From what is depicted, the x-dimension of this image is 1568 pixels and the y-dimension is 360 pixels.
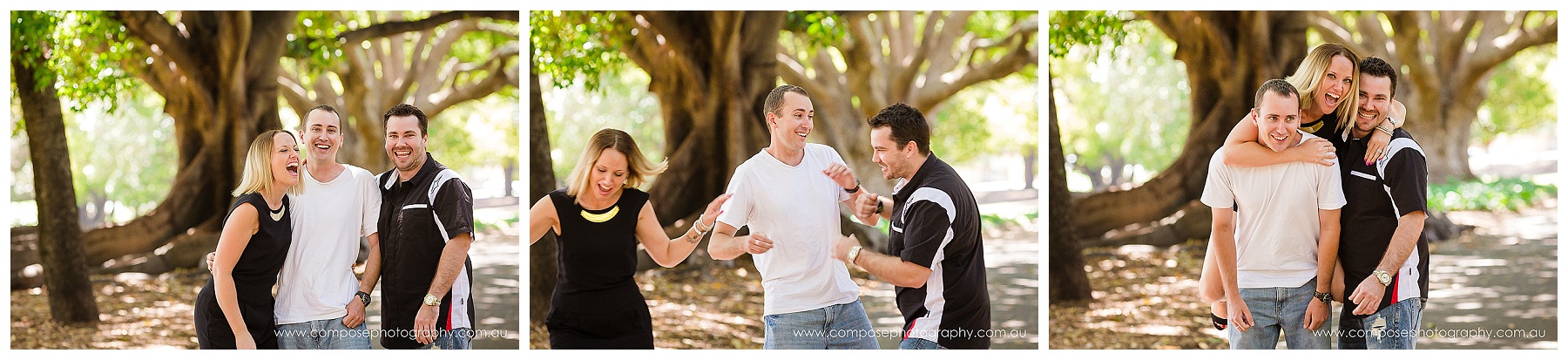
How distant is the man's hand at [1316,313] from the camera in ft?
15.5

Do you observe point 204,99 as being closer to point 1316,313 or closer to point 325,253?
point 325,253

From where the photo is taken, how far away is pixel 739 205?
4.89 m

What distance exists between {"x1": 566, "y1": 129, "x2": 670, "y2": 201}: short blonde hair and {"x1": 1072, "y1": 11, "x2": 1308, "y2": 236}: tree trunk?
213 centimetres

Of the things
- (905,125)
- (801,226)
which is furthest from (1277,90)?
(801,226)

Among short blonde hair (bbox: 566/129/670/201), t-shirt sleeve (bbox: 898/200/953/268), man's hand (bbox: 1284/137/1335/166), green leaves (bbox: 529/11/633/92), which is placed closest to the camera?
t-shirt sleeve (bbox: 898/200/953/268)

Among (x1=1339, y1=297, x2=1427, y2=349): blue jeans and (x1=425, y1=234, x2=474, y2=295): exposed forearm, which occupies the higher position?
(x1=425, y1=234, x2=474, y2=295): exposed forearm

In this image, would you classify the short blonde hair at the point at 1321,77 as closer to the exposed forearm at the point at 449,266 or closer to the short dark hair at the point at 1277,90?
the short dark hair at the point at 1277,90

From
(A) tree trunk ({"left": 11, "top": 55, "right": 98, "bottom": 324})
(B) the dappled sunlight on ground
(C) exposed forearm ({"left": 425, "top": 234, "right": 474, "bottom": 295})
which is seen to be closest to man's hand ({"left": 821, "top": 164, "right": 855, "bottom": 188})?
(B) the dappled sunlight on ground

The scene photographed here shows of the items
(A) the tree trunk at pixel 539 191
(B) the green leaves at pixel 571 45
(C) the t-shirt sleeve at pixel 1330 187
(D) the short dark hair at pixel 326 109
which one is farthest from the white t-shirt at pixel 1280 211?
(D) the short dark hair at pixel 326 109

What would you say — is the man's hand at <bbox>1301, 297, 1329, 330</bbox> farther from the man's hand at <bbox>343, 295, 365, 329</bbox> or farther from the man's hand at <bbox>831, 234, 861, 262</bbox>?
the man's hand at <bbox>343, 295, 365, 329</bbox>

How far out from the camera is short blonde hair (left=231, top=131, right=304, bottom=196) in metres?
4.76

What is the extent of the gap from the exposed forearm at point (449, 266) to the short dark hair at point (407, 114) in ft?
1.65

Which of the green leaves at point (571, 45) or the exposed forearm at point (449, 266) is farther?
the green leaves at point (571, 45)

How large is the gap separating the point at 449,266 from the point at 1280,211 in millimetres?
3469
